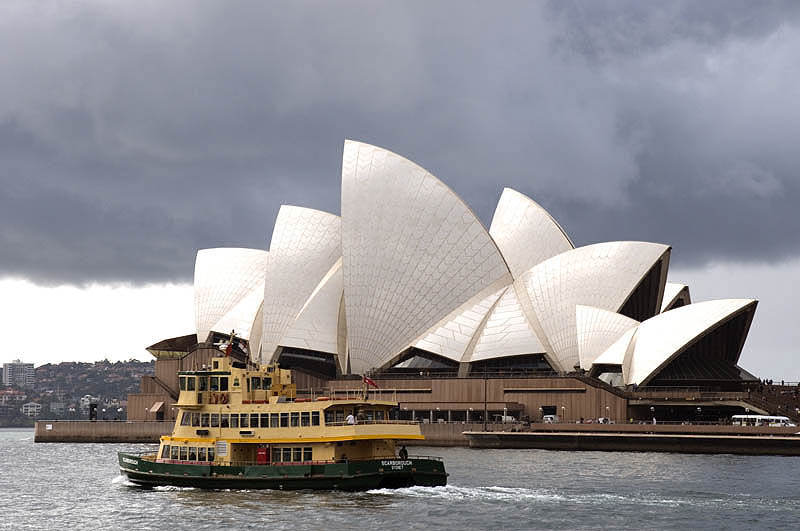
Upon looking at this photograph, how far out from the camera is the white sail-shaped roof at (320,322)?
299 feet

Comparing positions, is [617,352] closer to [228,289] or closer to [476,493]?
[228,289]

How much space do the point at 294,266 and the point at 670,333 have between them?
32.1 metres

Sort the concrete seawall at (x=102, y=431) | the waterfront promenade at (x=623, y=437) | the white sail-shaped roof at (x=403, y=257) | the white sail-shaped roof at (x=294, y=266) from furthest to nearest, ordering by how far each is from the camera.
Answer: the white sail-shaped roof at (x=294, y=266), the concrete seawall at (x=102, y=431), the white sail-shaped roof at (x=403, y=257), the waterfront promenade at (x=623, y=437)

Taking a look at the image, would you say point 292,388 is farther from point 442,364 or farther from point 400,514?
point 442,364

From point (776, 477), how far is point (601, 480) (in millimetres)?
8631

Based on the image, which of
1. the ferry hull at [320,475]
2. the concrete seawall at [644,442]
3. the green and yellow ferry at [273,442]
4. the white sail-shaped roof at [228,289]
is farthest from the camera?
the white sail-shaped roof at [228,289]

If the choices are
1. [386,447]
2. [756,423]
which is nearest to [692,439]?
[756,423]

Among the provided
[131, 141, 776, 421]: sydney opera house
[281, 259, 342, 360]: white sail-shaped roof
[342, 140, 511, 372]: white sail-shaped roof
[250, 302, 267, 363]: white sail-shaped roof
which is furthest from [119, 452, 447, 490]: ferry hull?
[250, 302, 267, 363]: white sail-shaped roof

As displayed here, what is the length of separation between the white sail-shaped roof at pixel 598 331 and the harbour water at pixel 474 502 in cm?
2495

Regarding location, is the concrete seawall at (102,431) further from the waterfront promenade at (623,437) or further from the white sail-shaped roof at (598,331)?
the white sail-shaped roof at (598,331)

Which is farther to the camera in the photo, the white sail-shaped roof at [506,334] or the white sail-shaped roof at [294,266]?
the white sail-shaped roof at [294,266]

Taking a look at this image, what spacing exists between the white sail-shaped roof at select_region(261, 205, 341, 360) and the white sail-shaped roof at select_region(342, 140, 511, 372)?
6.29 m

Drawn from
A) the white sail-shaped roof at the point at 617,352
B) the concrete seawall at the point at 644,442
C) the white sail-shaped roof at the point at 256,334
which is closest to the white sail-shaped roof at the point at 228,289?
the white sail-shaped roof at the point at 256,334

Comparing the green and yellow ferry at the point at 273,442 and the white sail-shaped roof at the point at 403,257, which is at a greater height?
the white sail-shaped roof at the point at 403,257
